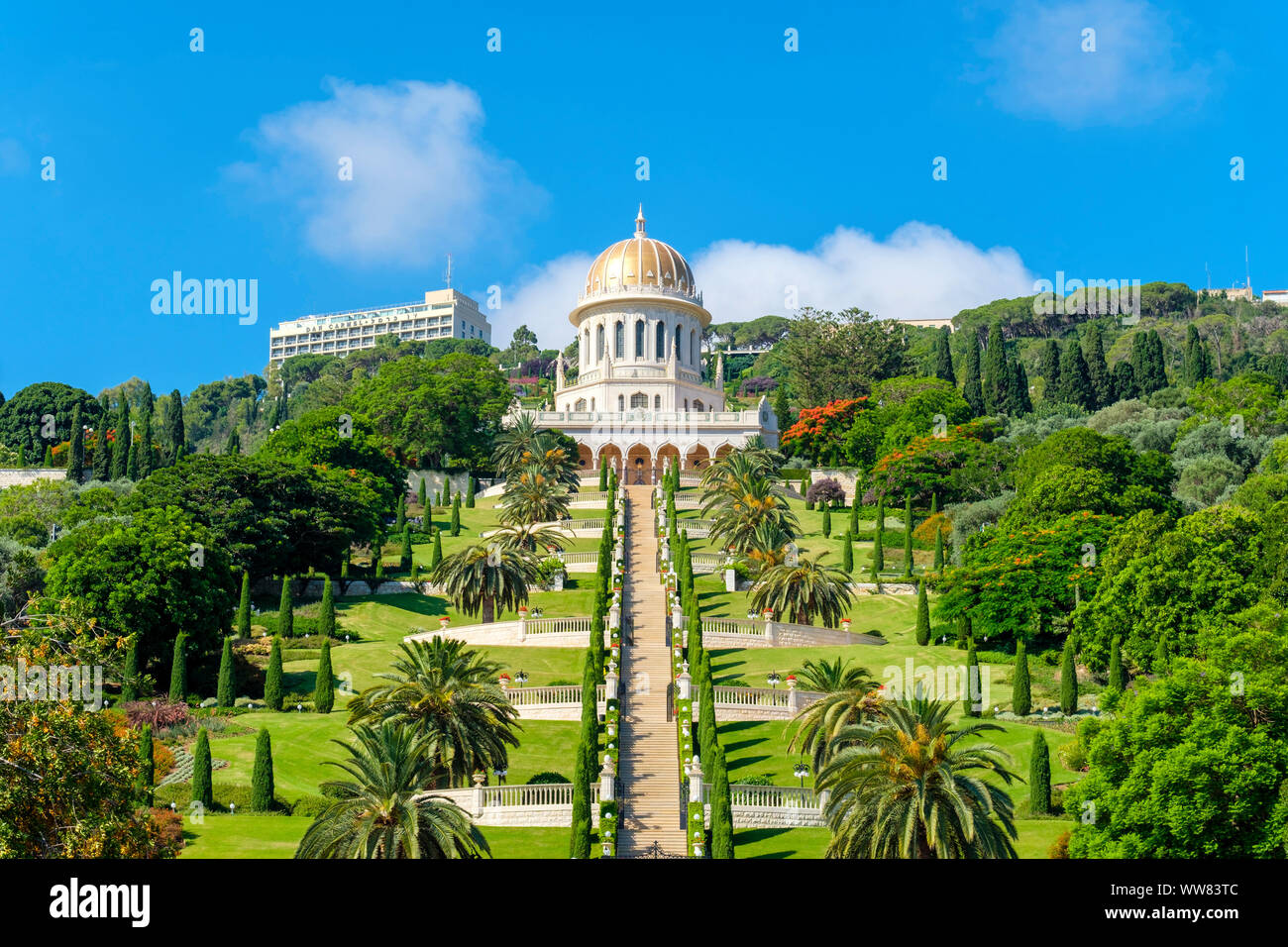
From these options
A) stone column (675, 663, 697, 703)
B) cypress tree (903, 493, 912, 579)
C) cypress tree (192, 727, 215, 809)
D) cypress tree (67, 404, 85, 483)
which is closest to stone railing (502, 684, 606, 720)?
stone column (675, 663, 697, 703)

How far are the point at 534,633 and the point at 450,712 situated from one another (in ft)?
49.4

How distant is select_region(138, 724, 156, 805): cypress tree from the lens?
35938 mm

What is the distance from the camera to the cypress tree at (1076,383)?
10488 cm

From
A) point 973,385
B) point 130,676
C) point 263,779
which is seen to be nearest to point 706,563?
point 130,676

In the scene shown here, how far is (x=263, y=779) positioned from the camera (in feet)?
122

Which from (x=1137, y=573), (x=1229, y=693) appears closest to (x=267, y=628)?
(x=1137, y=573)

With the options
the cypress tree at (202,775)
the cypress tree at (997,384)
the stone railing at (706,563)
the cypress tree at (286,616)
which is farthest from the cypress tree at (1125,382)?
the cypress tree at (202,775)

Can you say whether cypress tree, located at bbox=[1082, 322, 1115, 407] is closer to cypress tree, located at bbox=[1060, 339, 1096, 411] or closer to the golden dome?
cypress tree, located at bbox=[1060, 339, 1096, 411]

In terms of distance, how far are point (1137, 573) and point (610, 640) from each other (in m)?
18.5

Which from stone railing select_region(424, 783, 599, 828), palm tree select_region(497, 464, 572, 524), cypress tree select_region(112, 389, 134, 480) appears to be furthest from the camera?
cypress tree select_region(112, 389, 134, 480)

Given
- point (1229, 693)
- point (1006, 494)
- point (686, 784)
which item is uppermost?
point (1006, 494)

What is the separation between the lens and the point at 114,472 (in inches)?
3521

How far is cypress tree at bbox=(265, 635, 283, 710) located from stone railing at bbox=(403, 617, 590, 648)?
6.30 meters

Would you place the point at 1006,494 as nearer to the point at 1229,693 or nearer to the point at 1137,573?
the point at 1137,573
